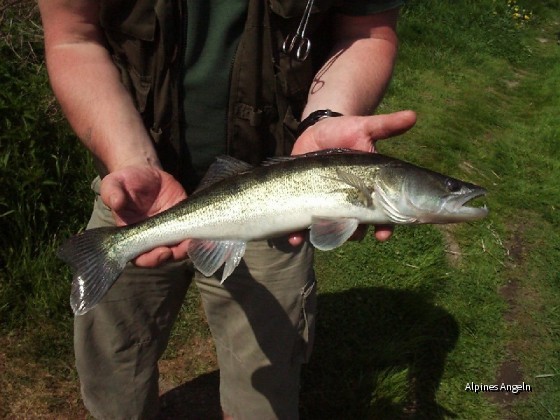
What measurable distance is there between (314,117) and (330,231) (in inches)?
22.8

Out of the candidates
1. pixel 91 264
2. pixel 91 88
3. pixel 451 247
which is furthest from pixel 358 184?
pixel 451 247

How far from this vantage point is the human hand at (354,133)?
2.40 meters

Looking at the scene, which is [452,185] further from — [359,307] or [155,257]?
[359,307]

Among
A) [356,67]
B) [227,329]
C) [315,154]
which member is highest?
[356,67]

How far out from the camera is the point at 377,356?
4211 mm

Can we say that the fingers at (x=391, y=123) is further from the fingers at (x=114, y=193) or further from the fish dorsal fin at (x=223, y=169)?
the fingers at (x=114, y=193)

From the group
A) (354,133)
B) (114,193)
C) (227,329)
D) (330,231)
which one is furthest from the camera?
(227,329)

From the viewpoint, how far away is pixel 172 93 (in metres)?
2.70

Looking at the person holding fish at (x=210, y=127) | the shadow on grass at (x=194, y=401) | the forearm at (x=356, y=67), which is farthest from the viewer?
the shadow on grass at (x=194, y=401)

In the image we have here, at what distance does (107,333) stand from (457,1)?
41.0 feet

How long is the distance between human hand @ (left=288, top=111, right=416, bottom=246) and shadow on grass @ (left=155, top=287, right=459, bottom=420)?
1725 millimetres

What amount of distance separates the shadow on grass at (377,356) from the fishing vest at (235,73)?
1.92 metres

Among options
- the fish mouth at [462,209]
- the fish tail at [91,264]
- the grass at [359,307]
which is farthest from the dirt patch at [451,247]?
the fish tail at [91,264]

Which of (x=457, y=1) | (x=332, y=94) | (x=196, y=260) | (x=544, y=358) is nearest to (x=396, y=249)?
(x=544, y=358)
